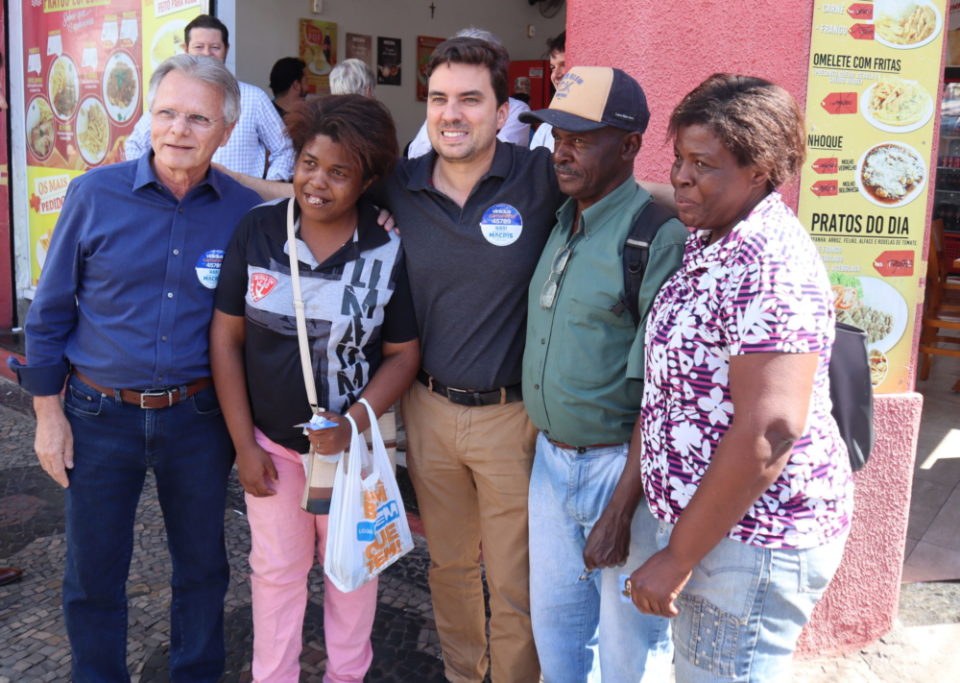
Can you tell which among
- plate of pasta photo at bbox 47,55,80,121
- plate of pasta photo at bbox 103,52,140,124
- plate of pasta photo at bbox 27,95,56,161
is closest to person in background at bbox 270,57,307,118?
plate of pasta photo at bbox 103,52,140,124

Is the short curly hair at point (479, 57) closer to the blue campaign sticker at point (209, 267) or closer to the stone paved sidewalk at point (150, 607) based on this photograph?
the blue campaign sticker at point (209, 267)

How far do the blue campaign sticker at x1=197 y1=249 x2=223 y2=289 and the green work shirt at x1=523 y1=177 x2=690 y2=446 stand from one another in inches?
37.7

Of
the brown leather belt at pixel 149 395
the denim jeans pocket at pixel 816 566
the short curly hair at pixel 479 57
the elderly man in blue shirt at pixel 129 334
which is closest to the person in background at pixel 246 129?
the elderly man in blue shirt at pixel 129 334

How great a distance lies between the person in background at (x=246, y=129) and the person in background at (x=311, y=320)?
90.9 inches

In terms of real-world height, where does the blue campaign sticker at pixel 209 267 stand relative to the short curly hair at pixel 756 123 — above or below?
below

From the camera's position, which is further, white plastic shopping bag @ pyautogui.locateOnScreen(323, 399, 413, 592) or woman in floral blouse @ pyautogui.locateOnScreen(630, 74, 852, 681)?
white plastic shopping bag @ pyautogui.locateOnScreen(323, 399, 413, 592)

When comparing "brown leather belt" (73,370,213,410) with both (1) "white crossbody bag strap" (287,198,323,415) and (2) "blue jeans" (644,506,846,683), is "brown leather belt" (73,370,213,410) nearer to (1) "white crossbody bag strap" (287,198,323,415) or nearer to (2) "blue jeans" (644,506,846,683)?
(1) "white crossbody bag strap" (287,198,323,415)

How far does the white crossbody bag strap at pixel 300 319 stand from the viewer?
2.39 meters

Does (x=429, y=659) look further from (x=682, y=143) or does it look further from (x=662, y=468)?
(x=682, y=143)

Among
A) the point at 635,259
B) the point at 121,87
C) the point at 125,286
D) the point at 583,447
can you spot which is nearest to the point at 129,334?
the point at 125,286

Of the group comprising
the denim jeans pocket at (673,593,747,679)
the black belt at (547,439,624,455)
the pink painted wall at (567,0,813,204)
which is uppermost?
the pink painted wall at (567,0,813,204)

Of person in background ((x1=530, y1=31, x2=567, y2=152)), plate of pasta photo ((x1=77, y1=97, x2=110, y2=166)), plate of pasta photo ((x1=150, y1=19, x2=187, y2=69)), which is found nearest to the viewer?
person in background ((x1=530, y1=31, x2=567, y2=152))

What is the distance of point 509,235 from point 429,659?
5.35ft

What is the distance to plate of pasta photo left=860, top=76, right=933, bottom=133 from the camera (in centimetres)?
290
